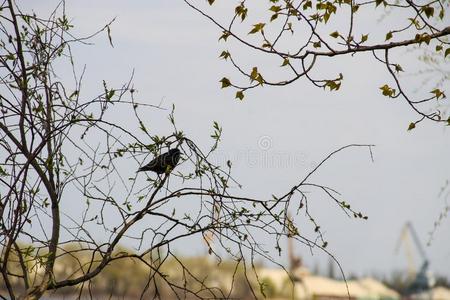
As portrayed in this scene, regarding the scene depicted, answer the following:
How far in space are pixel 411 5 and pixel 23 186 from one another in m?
1.93

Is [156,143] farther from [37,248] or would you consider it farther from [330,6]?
[330,6]

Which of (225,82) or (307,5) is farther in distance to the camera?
(307,5)

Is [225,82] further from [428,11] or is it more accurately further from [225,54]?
[428,11]

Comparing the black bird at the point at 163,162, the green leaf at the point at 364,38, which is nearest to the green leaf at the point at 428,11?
the green leaf at the point at 364,38

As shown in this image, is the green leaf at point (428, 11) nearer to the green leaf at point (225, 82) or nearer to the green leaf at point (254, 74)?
the green leaf at point (254, 74)

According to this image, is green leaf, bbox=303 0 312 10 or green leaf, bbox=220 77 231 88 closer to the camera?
green leaf, bbox=220 77 231 88

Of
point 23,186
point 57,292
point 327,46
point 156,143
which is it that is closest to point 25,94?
point 23,186

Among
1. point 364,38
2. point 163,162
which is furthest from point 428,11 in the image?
point 163,162

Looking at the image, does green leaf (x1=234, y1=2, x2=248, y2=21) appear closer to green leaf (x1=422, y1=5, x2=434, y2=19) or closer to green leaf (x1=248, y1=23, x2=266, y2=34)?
green leaf (x1=248, y1=23, x2=266, y2=34)

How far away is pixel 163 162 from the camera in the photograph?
2.67 m

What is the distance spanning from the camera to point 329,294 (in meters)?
4.69

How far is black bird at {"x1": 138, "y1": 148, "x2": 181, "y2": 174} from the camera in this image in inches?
104

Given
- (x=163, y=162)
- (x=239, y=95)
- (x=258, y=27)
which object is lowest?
(x=163, y=162)

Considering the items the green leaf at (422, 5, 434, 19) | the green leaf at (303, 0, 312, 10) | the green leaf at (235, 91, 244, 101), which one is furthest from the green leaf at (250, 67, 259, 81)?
the green leaf at (422, 5, 434, 19)
